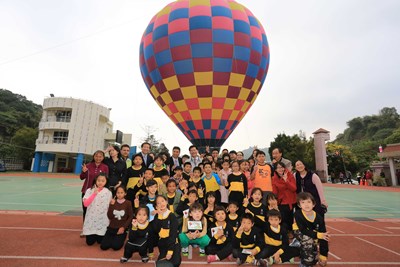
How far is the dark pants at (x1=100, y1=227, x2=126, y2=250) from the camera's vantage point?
4.05 meters

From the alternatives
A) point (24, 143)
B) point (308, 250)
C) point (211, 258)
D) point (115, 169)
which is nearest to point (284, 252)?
point (308, 250)

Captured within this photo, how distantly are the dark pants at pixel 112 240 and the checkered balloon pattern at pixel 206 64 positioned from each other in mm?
8913

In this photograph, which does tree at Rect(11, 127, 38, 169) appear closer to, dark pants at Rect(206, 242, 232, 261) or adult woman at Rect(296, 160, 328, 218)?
dark pants at Rect(206, 242, 232, 261)

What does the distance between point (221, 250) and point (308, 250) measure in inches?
50.1

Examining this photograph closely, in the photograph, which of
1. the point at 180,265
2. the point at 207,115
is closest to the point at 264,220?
the point at 180,265

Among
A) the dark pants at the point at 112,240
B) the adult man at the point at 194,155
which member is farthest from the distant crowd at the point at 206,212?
the adult man at the point at 194,155

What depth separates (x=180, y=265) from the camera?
140 inches

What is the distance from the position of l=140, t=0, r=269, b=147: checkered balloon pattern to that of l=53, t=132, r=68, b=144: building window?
24951mm

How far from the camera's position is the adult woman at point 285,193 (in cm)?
467

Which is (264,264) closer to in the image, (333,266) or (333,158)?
(333,266)

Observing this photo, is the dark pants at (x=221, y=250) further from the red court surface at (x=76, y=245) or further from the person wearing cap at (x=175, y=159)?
the person wearing cap at (x=175, y=159)

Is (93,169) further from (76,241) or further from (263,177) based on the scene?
(263,177)

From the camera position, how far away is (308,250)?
3.44 meters

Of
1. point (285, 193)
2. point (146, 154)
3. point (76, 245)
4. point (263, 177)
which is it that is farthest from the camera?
point (146, 154)
